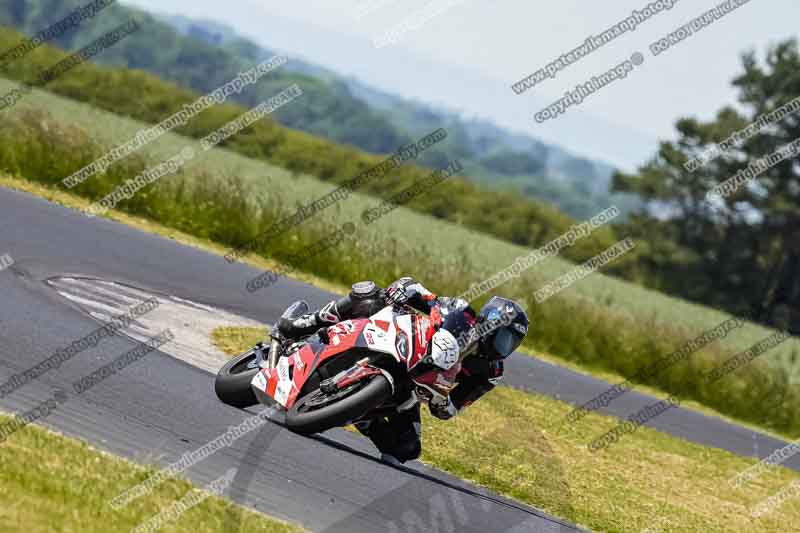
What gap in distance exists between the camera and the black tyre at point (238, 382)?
29.1ft

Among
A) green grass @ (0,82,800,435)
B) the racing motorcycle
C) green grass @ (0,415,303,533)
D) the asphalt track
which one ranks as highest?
green grass @ (0,415,303,533)

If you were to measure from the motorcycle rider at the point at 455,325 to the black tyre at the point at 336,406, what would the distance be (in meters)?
0.55

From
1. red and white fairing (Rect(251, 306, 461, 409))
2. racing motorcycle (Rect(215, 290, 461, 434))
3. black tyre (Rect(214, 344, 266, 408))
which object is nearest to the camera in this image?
racing motorcycle (Rect(215, 290, 461, 434))

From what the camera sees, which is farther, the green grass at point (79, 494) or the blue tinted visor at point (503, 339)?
the blue tinted visor at point (503, 339)

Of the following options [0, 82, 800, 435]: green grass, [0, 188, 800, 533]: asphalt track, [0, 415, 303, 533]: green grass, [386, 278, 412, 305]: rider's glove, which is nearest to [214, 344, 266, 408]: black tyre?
[0, 188, 800, 533]: asphalt track

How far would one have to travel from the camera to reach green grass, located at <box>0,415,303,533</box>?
17.9 feet

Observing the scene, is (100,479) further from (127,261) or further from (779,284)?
(779,284)

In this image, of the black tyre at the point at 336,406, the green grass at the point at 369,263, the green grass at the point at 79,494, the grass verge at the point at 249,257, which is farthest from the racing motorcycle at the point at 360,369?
the green grass at the point at 369,263

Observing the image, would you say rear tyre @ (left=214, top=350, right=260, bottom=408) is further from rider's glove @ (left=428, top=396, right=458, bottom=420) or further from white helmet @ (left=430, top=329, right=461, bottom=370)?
white helmet @ (left=430, top=329, right=461, bottom=370)

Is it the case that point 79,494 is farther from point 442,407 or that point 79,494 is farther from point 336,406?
point 442,407

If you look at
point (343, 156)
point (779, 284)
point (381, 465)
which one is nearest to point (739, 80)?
point (779, 284)

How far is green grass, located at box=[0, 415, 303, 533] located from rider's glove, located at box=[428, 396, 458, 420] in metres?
2.14

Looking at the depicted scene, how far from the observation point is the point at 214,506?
Result: 646 centimetres

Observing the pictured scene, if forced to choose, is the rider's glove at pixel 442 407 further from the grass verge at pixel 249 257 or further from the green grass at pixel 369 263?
the green grass at pixel 369 263
